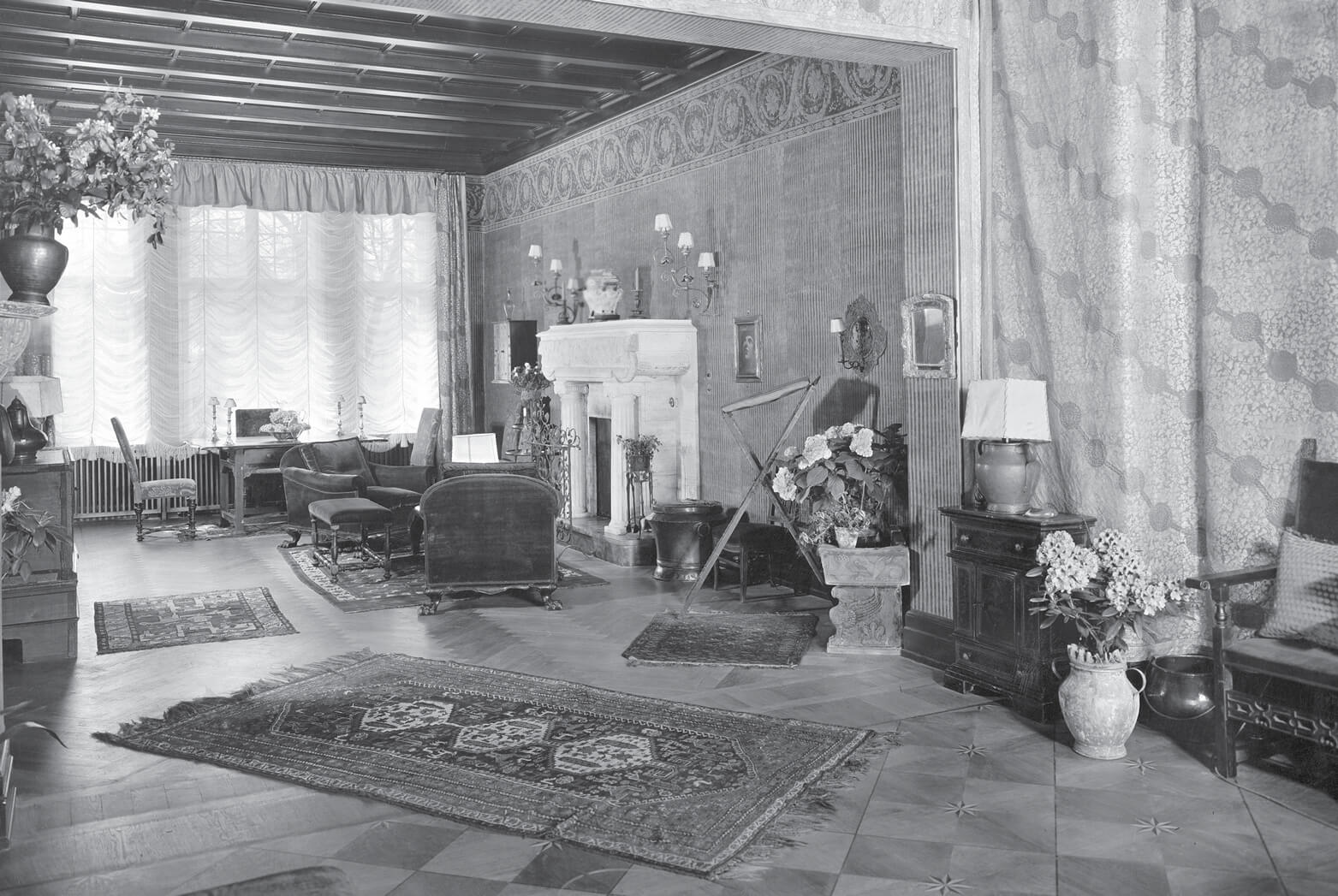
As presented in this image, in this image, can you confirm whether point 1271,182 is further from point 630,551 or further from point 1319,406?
point 630,551

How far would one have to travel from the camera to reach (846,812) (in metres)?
3.86

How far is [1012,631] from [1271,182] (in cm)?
216

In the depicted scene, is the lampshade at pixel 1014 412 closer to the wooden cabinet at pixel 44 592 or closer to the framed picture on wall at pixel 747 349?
the framed picture on wall at pixel 747 349

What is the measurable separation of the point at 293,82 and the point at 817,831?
799 centimetres

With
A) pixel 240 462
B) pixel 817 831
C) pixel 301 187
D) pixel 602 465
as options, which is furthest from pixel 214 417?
pixel 817 831

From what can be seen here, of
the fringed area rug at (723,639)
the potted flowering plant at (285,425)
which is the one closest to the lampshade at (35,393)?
the fringed area rug at (723,639)

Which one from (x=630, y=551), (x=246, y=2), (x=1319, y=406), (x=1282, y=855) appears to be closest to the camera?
(x=1282, y=855)

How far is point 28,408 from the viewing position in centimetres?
636

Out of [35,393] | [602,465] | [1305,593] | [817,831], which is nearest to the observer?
[817,831]

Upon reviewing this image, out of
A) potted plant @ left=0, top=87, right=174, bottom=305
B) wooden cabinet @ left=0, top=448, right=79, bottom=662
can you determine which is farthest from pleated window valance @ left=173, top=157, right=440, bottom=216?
potted plant @ left=0, top=87, right=174, bottom=305

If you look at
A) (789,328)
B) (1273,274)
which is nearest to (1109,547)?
(1273,274)

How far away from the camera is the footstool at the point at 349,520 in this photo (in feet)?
27.9

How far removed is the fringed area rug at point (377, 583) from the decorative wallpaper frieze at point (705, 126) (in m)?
3.40

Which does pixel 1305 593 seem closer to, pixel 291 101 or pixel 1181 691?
pixel 1181 691
